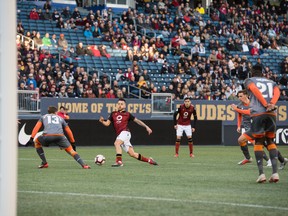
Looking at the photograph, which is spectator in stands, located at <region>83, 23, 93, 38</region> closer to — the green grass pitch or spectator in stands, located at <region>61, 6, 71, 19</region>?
spectator in stands, located at <region>61, 6, 71, 19</region>

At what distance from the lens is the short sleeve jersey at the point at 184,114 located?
27516 millimetres

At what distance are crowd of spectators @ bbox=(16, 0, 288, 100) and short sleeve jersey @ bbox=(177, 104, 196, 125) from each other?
753 centimetres

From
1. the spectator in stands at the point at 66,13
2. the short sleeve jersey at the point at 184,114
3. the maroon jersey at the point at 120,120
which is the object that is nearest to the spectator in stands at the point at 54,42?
the spectator in stands at the point at 66,13

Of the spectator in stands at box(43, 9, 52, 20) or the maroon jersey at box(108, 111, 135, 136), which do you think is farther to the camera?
the spectator in stands at box(43, 9, 52, 20)

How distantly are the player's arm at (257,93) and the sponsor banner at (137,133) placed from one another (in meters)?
18.9

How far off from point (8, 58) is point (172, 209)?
13.1 ft

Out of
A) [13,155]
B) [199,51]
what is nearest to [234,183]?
[13,155]

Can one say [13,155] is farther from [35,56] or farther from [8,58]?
[35,56]

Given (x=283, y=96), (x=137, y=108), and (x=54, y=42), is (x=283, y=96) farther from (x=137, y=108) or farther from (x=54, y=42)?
(x=54, y=42)

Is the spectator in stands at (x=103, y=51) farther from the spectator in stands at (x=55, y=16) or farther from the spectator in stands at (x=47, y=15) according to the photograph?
the spectator in stands at (x=47, y=15)

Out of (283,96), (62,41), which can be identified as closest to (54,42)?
(62,41)

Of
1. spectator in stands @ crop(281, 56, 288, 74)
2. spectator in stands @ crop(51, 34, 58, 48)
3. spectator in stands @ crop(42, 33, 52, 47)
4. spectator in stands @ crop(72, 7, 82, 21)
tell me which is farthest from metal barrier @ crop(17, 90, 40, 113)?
spectator in stands @ crop(281, 56, 288, 74)

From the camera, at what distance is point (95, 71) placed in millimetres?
37469

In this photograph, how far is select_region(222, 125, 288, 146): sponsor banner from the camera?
119 ft
